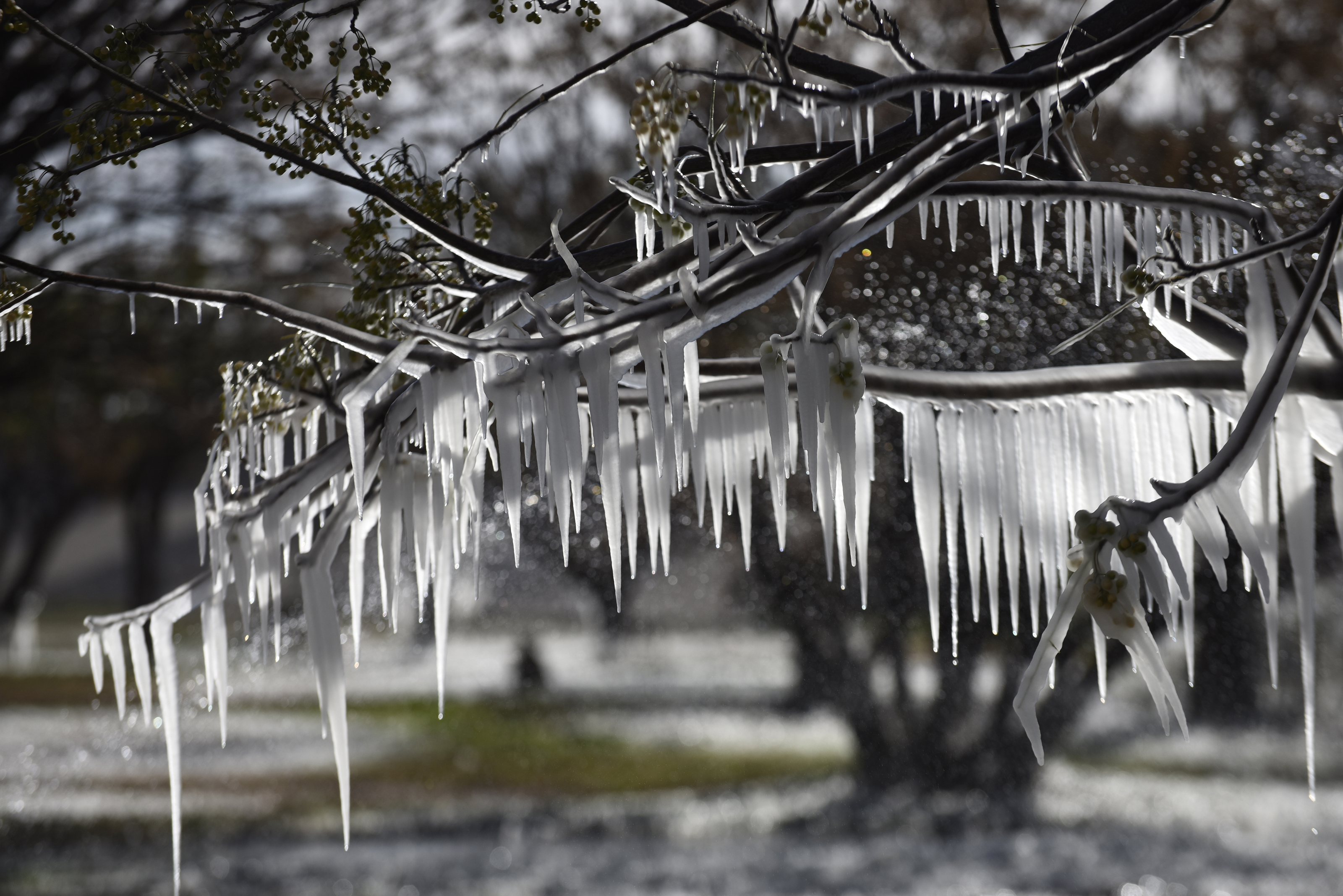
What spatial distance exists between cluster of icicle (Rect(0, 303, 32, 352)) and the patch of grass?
24.1 ft

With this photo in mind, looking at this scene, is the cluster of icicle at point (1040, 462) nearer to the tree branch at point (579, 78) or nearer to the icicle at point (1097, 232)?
the icicle at point (1097, 232)

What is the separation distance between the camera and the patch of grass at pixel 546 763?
32.5 feet

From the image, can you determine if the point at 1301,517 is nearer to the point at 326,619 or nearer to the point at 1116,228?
the point at 1116,228

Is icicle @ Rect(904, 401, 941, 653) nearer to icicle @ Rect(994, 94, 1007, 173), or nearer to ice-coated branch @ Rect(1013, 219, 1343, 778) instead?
ice-coated branch @ Rect(1013, 219, 1343, 778)

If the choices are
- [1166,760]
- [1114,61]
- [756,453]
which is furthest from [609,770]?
[1114,61]

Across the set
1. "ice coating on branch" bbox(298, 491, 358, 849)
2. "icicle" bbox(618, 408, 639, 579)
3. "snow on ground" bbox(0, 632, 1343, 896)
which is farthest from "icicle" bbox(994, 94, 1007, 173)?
"snow on ground" bbox(0, 632, 1343, 896)

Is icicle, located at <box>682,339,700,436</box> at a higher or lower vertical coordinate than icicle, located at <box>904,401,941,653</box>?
higher

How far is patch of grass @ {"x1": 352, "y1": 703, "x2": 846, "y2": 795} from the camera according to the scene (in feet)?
32.5

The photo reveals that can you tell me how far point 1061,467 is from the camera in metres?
3.48

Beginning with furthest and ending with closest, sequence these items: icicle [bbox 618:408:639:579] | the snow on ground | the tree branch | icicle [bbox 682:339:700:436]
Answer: the snow on ground
icicle [bbox 618:408:639:579]
the tree branch
icicle [bbox 682:339:700:436]

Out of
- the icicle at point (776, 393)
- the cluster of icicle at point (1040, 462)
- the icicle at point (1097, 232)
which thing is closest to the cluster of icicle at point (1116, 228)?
the icicle at point (1097, 232)

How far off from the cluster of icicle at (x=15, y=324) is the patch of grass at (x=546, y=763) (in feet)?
24.1

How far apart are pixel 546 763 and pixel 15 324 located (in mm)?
7792

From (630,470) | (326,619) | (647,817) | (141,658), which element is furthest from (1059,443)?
(647,817)
